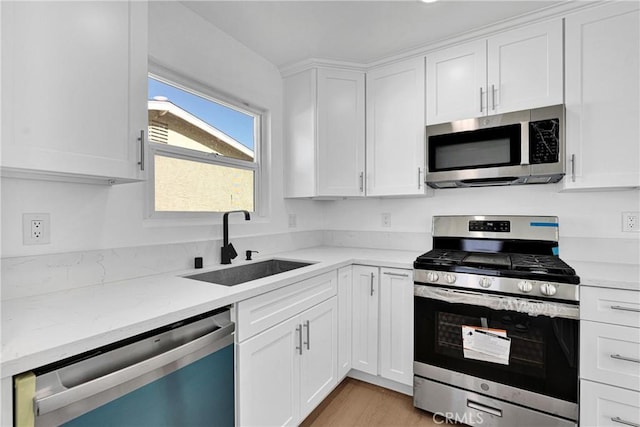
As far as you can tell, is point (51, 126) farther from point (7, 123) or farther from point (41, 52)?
point (41, 52)

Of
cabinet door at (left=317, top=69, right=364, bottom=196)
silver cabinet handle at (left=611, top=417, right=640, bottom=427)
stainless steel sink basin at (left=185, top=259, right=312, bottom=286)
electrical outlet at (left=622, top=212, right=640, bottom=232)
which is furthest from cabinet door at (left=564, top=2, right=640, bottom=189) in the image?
stainless steel sink basin at (left=185, top=259, right=312, bottom=286)

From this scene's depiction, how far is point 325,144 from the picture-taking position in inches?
97.3

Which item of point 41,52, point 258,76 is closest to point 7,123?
point 41,52

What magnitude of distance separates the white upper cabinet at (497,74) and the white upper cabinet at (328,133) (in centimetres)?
59

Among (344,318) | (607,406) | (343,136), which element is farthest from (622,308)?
(343,136)

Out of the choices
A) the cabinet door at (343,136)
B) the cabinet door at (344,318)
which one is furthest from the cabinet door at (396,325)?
the cabinet door at (343,136)

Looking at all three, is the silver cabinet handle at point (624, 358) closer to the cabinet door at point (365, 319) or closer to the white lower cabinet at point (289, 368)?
the cabinet door at point (365, 319)

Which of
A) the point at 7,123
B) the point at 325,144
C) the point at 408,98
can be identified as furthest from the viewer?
the point at 325,144

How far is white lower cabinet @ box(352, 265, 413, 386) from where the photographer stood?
2.00m

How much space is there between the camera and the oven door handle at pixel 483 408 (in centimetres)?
170

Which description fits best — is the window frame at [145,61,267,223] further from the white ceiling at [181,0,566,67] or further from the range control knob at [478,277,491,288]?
the range control knob at [478,277,491,288]

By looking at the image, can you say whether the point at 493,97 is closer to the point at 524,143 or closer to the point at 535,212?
the point at 524,143

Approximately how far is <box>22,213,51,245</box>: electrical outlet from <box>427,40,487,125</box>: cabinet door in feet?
7.44

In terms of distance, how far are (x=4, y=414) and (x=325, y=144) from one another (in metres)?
2.18
